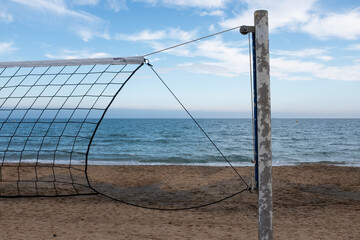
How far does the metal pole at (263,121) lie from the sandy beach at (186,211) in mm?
1680

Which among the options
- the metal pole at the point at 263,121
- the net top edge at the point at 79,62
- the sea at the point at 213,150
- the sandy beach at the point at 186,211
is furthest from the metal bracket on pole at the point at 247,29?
the sandy beach at the point at 186,211

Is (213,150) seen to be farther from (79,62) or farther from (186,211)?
(79,62)

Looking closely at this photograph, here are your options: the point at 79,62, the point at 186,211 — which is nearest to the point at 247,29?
the point at 79,62

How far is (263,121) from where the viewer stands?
340cm

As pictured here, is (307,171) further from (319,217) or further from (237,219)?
(237,219)

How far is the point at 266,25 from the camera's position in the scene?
3.47 m

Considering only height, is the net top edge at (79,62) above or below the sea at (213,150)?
above

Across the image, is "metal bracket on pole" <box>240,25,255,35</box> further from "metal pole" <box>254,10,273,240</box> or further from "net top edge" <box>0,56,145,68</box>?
"net top edge" <box>0,56,145,68</box>

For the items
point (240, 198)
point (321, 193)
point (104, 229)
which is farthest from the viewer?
point (321, 193)

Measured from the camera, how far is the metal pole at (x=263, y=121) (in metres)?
3.40

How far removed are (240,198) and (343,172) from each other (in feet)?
19.3

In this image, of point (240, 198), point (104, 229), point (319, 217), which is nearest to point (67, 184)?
point (104, 229)

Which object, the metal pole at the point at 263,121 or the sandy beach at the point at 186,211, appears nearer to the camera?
the metal pole at the point at 263,121

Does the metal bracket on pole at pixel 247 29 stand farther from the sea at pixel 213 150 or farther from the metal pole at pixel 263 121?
the sea at pixel 213 150
